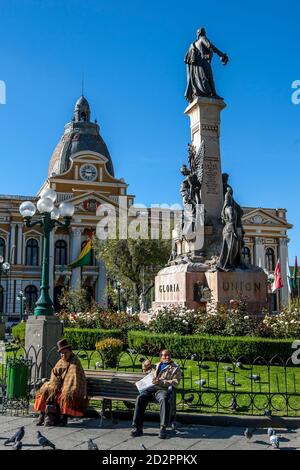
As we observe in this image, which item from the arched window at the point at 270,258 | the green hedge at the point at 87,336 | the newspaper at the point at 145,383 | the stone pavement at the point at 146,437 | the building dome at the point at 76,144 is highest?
the building dome at the point at 76,144

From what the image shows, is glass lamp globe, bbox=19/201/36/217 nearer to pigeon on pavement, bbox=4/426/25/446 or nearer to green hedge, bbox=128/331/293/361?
green hedge, bbox=128/331/293/361

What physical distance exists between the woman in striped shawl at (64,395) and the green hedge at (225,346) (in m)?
5.10

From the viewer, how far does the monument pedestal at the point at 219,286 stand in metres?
14.5

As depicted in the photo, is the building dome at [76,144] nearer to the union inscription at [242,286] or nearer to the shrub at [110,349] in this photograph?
the union inscription at [242,286]

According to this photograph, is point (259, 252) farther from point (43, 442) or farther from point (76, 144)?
point (43, 442)

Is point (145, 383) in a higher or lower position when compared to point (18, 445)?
higher

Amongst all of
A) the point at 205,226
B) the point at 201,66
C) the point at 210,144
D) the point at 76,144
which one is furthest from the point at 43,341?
the point at 76,144

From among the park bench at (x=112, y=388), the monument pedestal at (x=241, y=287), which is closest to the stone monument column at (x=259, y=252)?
the monument pedestal at (x=241, y=287)

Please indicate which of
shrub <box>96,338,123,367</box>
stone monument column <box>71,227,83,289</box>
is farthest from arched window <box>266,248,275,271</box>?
shrub <box>96,338,123,367</box>

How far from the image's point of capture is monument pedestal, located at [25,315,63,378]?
9141mm

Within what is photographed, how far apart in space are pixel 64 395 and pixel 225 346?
565 cm

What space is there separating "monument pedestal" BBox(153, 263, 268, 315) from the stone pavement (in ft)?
24.0

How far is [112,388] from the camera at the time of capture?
778 centimetres
